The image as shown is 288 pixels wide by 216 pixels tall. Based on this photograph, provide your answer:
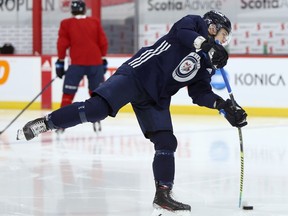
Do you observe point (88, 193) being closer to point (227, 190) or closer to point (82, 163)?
point (227, 190)

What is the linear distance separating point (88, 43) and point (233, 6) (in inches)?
156

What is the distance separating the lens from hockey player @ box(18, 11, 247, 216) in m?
4.50

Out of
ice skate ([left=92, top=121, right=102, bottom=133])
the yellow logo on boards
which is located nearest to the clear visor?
ice skate ([left=92, top=121, right=102, bottom=133])

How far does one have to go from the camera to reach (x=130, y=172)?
6344 mm

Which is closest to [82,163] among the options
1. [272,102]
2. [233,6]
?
[272,102]

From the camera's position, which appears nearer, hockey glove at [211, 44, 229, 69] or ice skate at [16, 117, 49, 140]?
hockey glove at [211, 44, 229, 69]

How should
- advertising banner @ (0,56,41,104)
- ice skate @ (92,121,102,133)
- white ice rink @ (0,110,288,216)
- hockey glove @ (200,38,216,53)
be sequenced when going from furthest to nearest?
1. advertising banner @ (0,56,41,104)
2. ice skate @ (92,121,102,133)
3. white ice rink @ (0,110,288,216)
4. hockey glove @ (200,38,216,53)

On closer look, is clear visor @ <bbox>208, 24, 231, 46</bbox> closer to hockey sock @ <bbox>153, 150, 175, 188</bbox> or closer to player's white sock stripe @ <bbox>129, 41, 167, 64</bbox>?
player's white sock stripe @ <bbox>129, 41, 167, 64</bbox>

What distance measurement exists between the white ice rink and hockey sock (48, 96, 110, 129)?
21.4 inches

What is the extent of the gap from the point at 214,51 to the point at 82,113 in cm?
72

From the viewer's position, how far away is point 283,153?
737 cm

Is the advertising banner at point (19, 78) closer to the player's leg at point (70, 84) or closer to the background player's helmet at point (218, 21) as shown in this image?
the player's leg at point (70, 84)

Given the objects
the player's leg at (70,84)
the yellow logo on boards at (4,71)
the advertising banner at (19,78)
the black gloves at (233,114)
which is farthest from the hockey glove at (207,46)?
the yellow logo on boards at (4,71)

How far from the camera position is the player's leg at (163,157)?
4.56m
